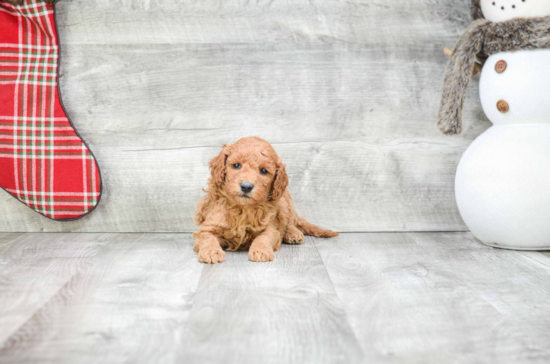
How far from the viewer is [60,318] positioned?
1117 mm

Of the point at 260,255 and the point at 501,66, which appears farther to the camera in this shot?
the point at 501,66

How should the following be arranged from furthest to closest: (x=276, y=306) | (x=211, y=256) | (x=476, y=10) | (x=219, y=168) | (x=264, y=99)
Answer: (x=264, y=99), (x=476, y=10), (x=219, y=168), (x=211, y=256), (x=276, y=306)

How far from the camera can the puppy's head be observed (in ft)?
5.45

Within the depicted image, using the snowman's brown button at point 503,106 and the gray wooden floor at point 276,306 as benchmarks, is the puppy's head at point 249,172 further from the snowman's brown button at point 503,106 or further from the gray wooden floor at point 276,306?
the snowman's brown button at point 503,106

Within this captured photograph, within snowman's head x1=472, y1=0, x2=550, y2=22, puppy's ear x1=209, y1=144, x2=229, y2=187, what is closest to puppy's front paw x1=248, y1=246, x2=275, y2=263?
puppy's ear x1=209, y1=144, x2=229, y2=187

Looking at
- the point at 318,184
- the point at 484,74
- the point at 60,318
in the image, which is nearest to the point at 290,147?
the point at 318,184

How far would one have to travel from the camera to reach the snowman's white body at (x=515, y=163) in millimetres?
1721

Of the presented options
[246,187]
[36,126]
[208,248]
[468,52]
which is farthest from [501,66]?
[36,126]

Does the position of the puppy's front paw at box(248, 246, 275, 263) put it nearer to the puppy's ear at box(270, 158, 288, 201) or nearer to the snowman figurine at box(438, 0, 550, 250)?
the puppy's ear at box(270, 158, 288, 201)

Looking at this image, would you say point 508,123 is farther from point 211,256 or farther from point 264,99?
point 211,256

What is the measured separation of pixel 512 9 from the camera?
5.83ft

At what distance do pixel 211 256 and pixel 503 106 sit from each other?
121 centimetres

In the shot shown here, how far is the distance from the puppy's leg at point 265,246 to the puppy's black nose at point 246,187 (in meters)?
0.20

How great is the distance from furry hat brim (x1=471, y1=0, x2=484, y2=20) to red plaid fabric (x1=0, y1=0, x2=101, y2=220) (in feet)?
5.68
